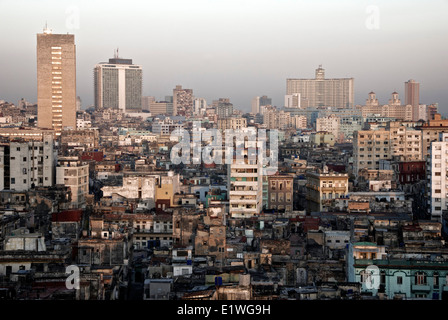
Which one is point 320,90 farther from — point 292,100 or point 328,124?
point 328,124

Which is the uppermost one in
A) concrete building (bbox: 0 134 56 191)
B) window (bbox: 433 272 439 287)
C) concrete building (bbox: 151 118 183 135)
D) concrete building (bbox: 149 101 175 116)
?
concrete building (bbox: 149 101 175 116)

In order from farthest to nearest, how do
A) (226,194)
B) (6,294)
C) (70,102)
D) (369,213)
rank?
(70,102) → (226,194) → (369,213) → (6,294)

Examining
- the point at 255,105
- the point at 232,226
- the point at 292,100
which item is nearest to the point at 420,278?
the point at 232,226

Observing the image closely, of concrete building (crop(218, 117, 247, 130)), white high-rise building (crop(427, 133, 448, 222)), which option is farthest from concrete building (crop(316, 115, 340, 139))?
white high-rise building (crop(427, 133, 448, 222))

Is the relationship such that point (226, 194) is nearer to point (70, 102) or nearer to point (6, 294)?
point (6, 294)

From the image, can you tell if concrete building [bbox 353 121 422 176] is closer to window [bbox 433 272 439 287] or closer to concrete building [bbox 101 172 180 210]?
concrete building [bbox 101 172 180 210]

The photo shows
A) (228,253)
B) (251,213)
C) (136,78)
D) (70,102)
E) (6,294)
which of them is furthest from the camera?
(136,78)

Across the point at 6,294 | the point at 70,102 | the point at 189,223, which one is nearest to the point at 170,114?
the point at 70,102

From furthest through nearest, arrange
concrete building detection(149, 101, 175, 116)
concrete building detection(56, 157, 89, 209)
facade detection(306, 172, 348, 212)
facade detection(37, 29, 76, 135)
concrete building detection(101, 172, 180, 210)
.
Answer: concrete building detection(149, 101, 175, 116)
facade detection(37, 29, 76, 135)
facade detection(306, 172, 348, 212)
concrete building detection(56, 157, 89, 209)
concrete building detection(101, 172, 180, 210)
